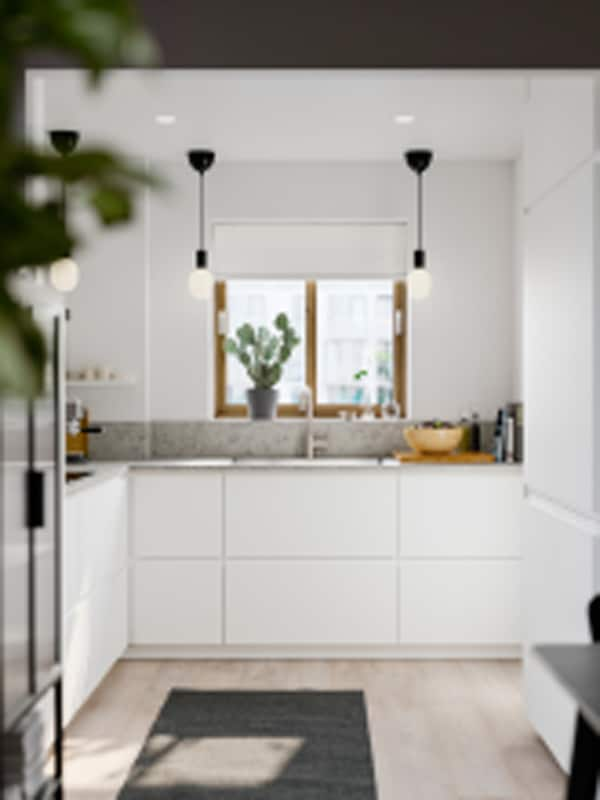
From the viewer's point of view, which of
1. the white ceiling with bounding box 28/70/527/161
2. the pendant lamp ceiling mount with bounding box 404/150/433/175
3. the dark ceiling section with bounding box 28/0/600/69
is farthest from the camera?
the pendant lamp ceiling mount with bounding box 404/150/433/175

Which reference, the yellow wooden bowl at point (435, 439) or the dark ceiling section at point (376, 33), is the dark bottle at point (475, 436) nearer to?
the yellow wooden bowl at point (435, 439)

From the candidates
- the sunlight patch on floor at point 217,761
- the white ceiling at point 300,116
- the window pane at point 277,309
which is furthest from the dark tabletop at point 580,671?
the window pane at point 277,309

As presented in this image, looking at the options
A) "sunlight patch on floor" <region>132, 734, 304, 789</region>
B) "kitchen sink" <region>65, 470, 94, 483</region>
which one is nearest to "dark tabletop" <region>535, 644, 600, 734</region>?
"sunlight patch on floor" <region>132, 734, 304, 789</region>

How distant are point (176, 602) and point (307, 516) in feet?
2.47

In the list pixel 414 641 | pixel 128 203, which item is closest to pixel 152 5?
pixel 128 203

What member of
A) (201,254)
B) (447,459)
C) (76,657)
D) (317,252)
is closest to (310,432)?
(447,459)

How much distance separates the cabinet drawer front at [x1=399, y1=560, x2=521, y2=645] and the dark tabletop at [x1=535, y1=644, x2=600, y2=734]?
2.63 metres

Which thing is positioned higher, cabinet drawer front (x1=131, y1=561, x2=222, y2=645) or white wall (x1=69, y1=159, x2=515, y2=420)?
white wall (x1=69, y1=159, x2=515, y2=420)

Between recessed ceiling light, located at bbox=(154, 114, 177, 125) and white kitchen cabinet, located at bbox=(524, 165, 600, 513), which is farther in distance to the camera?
recessed ceiling light, located at bbox=(154, 114, 177, 125)

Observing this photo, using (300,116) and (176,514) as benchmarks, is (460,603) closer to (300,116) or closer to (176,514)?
(176,514)

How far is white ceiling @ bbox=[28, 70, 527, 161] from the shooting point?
373 centimetres

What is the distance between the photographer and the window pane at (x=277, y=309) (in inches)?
206

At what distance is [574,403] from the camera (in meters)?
3.00

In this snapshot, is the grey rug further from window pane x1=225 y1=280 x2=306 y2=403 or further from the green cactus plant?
window pane x1=225 y1=280 x2=306 y2=403
